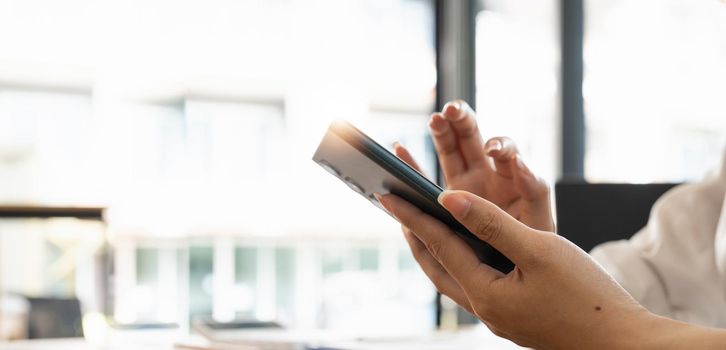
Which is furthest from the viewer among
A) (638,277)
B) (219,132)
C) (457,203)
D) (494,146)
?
(219,132)

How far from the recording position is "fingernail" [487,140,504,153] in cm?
90

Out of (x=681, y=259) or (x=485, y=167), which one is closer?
(x=485, y=167)

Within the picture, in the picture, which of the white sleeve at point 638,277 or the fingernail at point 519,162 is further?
the white sleeve at point 638,277

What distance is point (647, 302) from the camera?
45.5 inches

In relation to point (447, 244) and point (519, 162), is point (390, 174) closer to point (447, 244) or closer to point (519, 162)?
point (447, 244)

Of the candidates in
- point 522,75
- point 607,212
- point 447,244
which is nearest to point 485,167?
point 447,244

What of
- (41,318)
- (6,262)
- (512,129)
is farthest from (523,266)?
(512,129)

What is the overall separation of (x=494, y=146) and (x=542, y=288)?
0.98 ft

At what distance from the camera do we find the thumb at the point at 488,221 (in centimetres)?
60

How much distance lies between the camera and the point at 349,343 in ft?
3.21

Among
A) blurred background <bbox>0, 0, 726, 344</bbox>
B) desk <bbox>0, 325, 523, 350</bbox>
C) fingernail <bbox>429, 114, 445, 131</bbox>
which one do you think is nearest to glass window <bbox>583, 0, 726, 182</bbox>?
blurred background <bbox>0, 0, 726, 344</bbox>

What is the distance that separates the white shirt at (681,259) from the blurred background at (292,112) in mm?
1771

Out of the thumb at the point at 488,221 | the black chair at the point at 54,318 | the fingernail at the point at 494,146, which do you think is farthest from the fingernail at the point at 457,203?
the black chair at the point at 54,318

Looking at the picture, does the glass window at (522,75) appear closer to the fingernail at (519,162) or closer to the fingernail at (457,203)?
the fingernail at (519,162)
